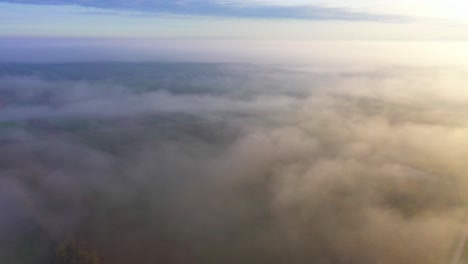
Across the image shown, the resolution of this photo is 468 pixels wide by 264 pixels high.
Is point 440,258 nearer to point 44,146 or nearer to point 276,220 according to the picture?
point 276,220

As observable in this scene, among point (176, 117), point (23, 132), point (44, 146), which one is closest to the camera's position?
point (44, 146)

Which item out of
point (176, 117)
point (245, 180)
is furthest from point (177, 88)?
point (245, 180)

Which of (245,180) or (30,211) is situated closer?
(30,211)

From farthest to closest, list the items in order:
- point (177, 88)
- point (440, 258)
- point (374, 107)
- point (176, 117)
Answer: point (177, 88)
point (374, 107)
point (176, 117)
point (440, 258)

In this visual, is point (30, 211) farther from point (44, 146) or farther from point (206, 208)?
point (44, 146)

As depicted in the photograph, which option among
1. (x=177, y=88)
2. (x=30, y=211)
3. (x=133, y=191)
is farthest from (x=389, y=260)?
(x=177, y=88)

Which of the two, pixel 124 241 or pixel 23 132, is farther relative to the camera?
pixel 23 132

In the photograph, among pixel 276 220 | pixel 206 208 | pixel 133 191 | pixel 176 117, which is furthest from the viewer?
pixel 176 117

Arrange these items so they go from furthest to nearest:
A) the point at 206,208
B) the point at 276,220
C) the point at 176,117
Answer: the point at 176,117 < the point at 206,208 < the point at 276,220
